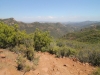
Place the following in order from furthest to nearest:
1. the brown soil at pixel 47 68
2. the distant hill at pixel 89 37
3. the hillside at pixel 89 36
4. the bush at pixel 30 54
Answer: the hillside at pixel 89 36 < the distant hill at pixel 89 37 < the bush at pixel 30 54 < the brown soil at pixel 47 68

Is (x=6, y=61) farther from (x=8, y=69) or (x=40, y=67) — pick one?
(x=40, y=67)

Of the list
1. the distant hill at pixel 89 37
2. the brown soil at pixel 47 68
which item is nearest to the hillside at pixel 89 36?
the distant hill at pixel 89 37

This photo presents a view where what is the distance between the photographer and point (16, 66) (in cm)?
787

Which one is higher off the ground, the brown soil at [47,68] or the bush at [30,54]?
the bush at [30,54]

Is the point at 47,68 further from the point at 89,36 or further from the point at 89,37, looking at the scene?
the point at 89,36

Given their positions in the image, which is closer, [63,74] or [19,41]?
Result: [63,74]

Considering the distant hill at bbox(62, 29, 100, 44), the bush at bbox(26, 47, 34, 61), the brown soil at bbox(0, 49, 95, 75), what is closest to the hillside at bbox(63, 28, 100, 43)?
the distant hill at bbox(62, 29, 100, 44)

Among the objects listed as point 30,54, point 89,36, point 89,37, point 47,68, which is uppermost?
point 30,54

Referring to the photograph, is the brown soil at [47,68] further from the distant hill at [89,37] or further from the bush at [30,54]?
the distant hill at [89,37]

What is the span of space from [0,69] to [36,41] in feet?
22.5

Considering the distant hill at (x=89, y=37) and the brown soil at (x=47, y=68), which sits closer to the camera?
the brown soil at (x=47, y=68)

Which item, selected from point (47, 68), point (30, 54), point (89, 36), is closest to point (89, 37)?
point (89, 36)

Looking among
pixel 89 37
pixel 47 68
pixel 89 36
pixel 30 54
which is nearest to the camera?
pixel 47 68

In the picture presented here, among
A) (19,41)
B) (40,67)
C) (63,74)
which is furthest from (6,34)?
(63,74)
